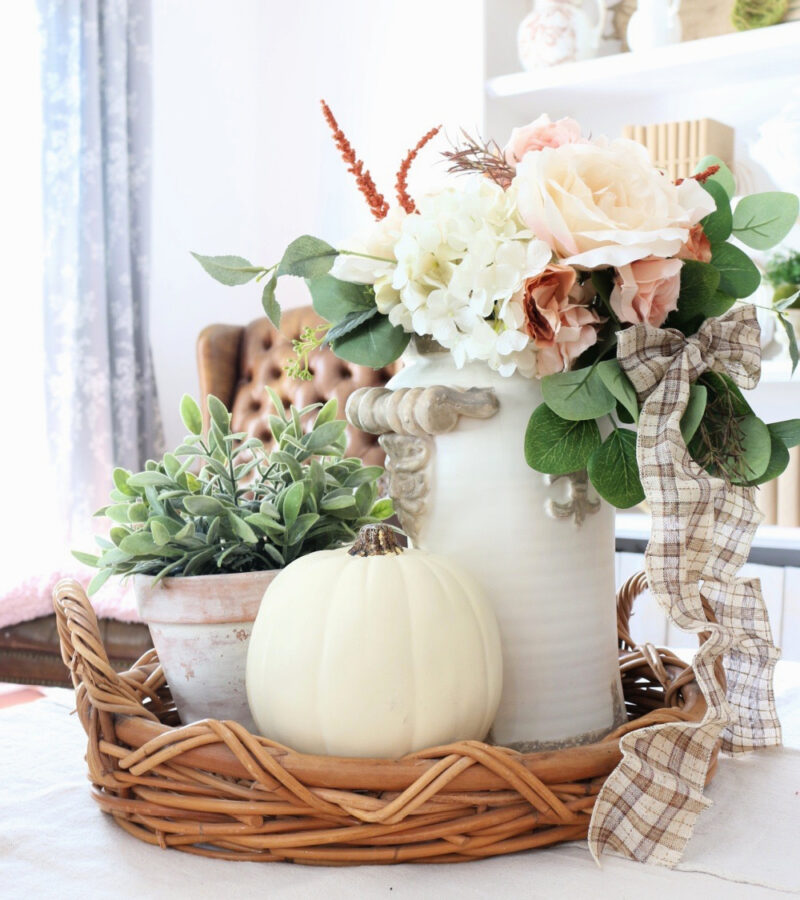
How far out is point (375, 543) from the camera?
0.51 m

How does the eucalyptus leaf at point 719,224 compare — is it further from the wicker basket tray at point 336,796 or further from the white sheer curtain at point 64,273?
the white sheer curtain at point 64,273

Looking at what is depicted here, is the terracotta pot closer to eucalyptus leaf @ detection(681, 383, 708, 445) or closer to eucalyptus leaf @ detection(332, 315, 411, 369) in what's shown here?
eucalyptus leaf @ detection(332, 315, 411, 369)

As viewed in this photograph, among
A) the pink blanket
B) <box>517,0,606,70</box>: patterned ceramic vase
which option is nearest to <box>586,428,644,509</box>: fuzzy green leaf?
the pink blanket

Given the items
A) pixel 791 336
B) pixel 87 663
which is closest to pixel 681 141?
pixel 791 336

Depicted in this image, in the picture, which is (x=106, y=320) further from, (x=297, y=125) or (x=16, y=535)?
(x=297, y=125)

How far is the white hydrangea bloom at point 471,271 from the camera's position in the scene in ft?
1.71

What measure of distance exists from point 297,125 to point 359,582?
2989 millimetres

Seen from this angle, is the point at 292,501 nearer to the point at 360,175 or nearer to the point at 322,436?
the point at 322,436

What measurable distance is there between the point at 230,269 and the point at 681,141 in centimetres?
173

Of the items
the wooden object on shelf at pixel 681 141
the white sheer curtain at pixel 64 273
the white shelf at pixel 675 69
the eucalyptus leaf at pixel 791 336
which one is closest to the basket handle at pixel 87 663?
the eucalyptus leaf at pixel 791 336

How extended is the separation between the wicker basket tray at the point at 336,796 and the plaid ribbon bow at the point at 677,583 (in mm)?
17

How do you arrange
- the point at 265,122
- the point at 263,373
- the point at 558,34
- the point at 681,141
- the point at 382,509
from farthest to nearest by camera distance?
the point at 265,122 → the point at 263,373 → the point at 558,34 → the point at 681,141 → the point at 382,509

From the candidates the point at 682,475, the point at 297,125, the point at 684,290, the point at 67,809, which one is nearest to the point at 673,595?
the point at 682,475

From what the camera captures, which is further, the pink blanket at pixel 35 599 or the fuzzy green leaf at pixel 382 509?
the pink blanket at pixel 35 599
